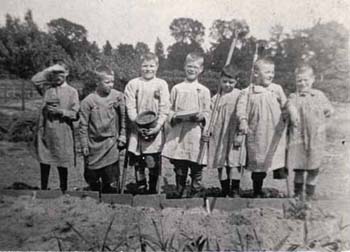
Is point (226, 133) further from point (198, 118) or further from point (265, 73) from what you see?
point (265, 73)

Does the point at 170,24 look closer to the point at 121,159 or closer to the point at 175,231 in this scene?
the point at 121,159

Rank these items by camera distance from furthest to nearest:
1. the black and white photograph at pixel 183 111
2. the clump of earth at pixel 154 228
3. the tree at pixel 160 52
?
the tree at pixel 160 52
the black and white photograph at pixel 183 111
the clump of earth at pixel 154 228

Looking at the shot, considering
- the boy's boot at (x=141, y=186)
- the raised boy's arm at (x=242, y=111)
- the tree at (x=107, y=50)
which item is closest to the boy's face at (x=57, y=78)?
the tree at (x=107, y=50)

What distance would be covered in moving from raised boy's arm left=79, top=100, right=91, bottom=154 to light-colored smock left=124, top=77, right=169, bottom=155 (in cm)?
35

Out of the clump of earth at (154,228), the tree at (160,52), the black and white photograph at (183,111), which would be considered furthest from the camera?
the tree at (160,52)

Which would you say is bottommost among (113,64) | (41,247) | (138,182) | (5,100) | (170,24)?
(41,247)

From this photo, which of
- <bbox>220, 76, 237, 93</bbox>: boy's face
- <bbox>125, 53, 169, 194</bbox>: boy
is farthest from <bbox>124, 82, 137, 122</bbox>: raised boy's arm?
<bbox>220, 76, 237, 93</bbox>: boy's face

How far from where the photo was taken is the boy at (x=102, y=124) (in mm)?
4730

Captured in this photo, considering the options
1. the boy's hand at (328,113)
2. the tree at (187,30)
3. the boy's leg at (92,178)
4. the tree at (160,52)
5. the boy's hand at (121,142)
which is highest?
the tree at (187,30)

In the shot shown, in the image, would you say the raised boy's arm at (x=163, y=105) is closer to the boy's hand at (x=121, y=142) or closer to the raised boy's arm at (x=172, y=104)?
the raised boy's arm at (x=172, y=104)

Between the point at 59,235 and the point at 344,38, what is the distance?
297 cm

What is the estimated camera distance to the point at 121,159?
16.9ft

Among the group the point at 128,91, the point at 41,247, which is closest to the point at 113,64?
the point at 128,91

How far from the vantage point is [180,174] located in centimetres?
481
